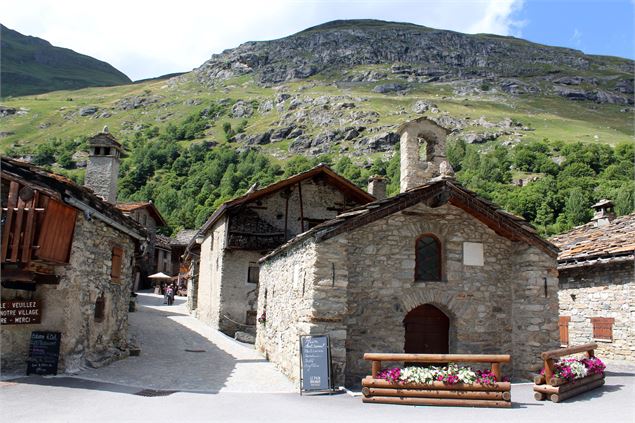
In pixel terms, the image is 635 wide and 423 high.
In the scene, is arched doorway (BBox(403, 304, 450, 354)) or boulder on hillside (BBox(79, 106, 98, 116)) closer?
arched doorway (BBox(403, 304, 450, 354))

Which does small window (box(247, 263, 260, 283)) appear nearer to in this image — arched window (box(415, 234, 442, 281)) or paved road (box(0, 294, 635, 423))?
paved road (box(0, 294, 635, 423))

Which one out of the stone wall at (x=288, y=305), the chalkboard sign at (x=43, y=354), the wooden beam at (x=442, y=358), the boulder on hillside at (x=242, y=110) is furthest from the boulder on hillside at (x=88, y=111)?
the wooden beam at (x=442, y=358)

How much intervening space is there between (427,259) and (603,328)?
882 cm

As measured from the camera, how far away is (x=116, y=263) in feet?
50.0

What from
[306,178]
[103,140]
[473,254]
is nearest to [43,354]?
[473,254]

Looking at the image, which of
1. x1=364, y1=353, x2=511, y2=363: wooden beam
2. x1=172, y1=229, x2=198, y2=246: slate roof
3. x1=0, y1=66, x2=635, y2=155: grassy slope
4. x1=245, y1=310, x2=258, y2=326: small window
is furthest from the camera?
x1=0, y1=66, x2=635, y2=155: grassy slope

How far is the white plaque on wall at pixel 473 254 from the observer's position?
1307cm

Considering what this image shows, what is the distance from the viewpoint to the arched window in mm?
13023

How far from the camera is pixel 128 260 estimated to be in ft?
53.6

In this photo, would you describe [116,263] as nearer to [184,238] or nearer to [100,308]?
[100,308]

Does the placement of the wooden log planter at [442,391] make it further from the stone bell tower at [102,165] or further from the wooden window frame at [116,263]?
the stone bell tower at [102,165]

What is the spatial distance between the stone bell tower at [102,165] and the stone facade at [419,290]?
10.3m

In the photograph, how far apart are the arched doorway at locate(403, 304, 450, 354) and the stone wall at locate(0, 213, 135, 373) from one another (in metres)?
8.06

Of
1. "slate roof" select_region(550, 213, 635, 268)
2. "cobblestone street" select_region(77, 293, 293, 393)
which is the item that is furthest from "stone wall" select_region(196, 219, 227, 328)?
"slate roof" select_region(550, 213, 635, 268)
